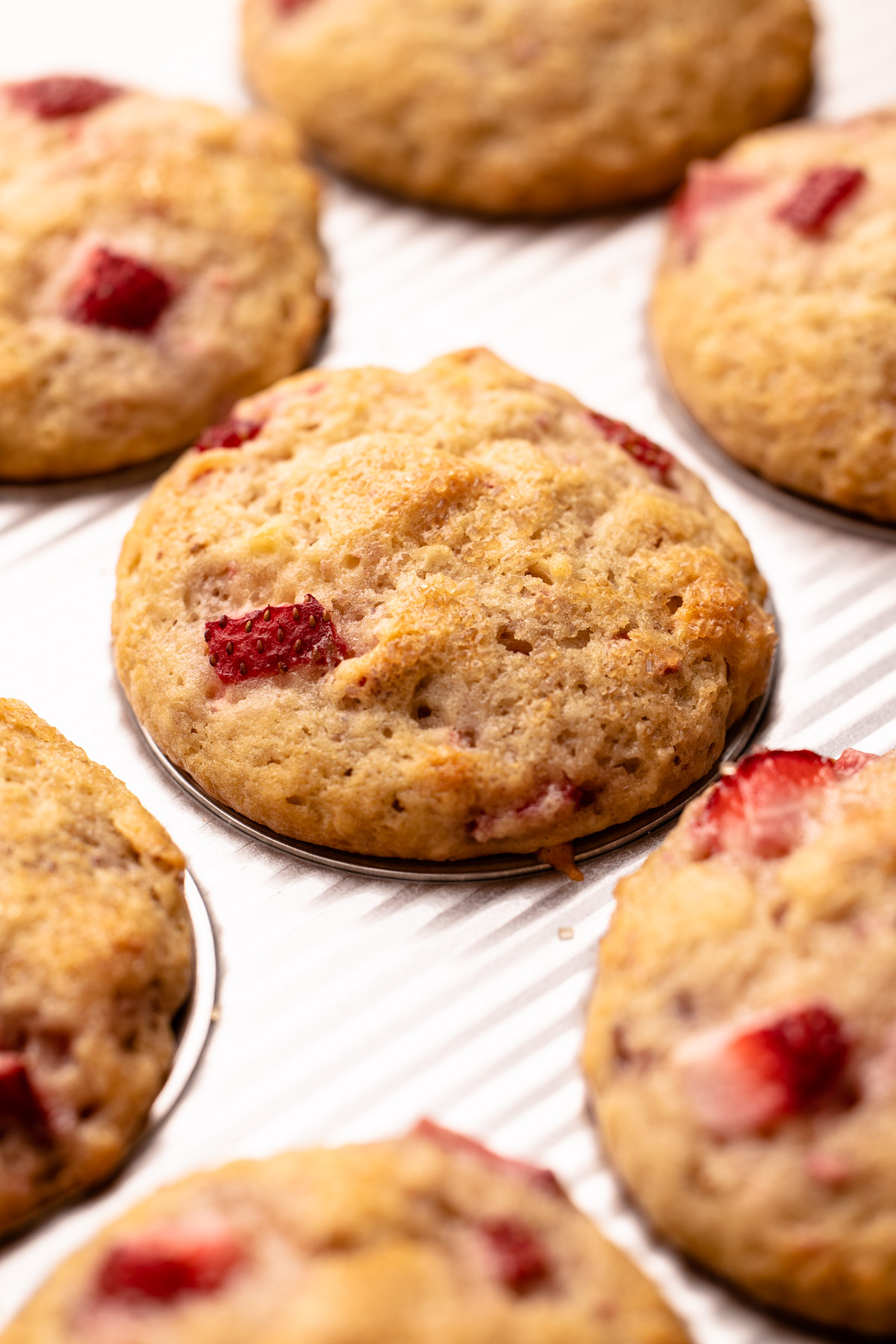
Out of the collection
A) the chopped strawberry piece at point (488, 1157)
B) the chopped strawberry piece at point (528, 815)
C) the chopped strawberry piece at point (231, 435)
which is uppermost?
the chopped strawberry piece at point (231, 435)

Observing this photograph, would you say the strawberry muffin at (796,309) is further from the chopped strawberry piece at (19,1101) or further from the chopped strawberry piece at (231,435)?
the chopped strawberry piece at (19,1101)

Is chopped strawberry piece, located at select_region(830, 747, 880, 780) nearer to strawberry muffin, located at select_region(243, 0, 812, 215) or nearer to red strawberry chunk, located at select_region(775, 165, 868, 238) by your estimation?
red strawberry chunk, located at select_region(775, 165, 868, 238)

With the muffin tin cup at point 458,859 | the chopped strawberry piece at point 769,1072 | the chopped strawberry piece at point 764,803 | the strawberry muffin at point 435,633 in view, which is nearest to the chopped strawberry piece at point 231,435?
the strawberry muffin at point 435,633

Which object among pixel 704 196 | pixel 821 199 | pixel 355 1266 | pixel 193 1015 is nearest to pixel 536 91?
pixel 704 196

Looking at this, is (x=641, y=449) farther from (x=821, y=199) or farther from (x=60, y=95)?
(x=60, y=95)

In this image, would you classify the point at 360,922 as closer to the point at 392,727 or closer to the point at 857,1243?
the point at 392,727

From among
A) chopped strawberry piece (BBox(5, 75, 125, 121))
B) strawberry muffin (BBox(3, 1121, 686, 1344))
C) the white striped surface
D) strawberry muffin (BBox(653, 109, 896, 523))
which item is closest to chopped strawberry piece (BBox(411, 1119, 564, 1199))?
strawberry muffin (BBox(3, 1121, 686, 1344))
